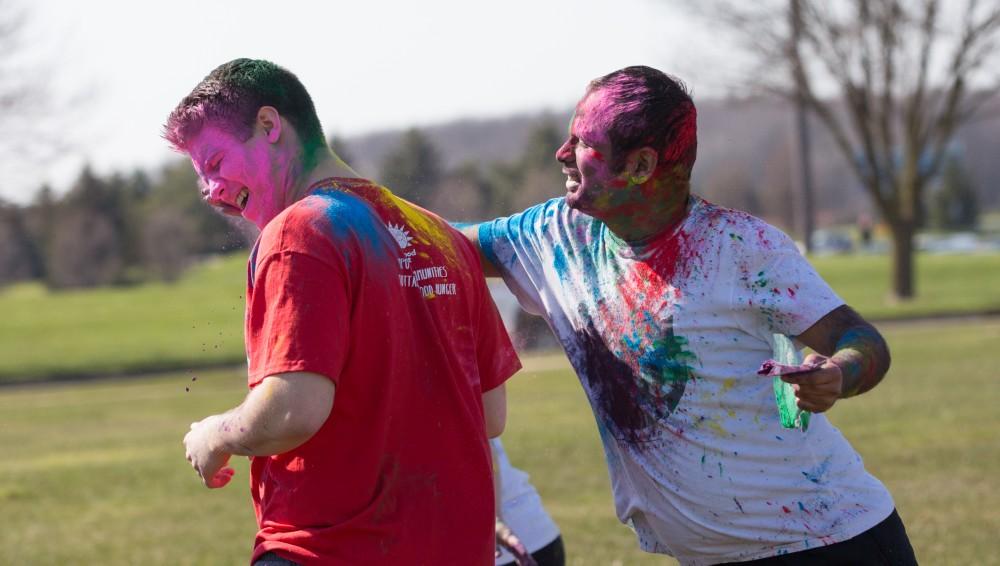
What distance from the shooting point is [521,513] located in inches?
167

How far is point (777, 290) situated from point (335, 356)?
1118 mm

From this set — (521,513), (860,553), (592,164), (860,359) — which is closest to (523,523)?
(521,513)

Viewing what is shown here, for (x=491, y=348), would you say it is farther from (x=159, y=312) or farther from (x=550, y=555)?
(x=159, y=312)

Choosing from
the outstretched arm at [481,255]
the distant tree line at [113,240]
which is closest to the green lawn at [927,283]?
the outstretched arm at [481,255]

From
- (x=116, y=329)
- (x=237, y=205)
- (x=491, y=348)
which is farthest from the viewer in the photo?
(x=116, y=329)

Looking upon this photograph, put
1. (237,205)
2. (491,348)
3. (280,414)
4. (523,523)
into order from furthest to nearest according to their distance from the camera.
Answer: (523,523), (491,348), (237,205), (280,414)

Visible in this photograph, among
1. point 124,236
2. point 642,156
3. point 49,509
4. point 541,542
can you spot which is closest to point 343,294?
point 642,156

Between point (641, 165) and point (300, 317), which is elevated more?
point (641, 165)

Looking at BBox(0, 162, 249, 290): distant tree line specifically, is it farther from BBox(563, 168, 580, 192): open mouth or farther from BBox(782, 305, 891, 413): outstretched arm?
BBox(782, 305, 891, 413): outstretched arm

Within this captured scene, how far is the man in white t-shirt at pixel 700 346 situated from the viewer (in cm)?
321

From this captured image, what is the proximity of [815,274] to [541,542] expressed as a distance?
148 centimetres

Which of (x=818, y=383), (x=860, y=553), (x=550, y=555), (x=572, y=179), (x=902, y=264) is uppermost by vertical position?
(x=572, y=179)

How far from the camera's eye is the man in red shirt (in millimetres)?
2705

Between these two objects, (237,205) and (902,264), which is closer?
(237,205)
